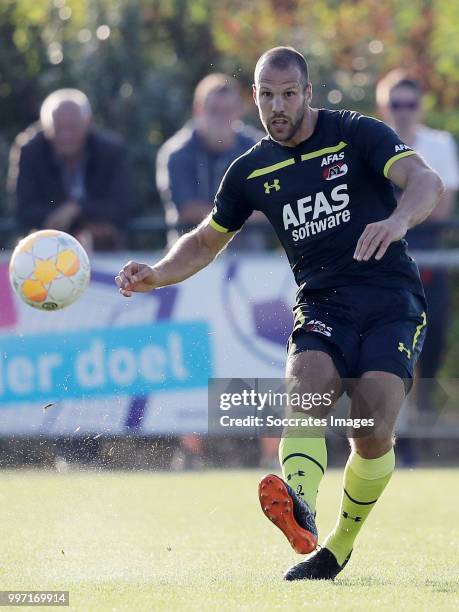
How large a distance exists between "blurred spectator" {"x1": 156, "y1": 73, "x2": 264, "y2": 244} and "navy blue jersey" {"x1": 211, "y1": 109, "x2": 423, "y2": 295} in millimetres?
5910

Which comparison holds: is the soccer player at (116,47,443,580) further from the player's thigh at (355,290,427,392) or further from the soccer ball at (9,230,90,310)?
the soccer ball at (9,230,90,310)

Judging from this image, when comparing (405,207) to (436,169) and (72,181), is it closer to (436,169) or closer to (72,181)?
(436,169)

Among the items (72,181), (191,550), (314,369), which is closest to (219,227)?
(314,369)

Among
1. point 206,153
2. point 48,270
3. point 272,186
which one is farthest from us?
point 206,153

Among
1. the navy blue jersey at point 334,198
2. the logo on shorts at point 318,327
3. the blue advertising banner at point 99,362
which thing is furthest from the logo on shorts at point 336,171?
the blue advertising banner at point 99,362

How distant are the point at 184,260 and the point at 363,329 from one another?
1.13 m

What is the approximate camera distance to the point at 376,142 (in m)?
6.90

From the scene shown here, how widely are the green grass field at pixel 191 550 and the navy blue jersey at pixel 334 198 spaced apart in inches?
56.5

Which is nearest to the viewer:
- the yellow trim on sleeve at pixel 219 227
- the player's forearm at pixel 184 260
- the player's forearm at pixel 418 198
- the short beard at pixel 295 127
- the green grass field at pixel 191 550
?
the green grass field at pixel 191 550

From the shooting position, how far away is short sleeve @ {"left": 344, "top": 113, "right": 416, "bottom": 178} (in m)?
→ 6.83

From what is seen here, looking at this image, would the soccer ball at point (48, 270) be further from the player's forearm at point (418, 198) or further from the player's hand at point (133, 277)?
the player's forearm at point (418, 198)

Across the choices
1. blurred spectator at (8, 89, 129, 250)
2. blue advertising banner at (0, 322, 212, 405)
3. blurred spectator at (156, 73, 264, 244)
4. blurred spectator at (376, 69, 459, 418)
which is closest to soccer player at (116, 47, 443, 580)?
blue advertising banner at (0, 322, 212, 405)

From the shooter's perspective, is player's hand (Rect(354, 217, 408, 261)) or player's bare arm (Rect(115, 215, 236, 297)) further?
player's bare arm (Rect(115, 215, 236, 297))

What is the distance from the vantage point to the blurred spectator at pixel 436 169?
13055 mm
